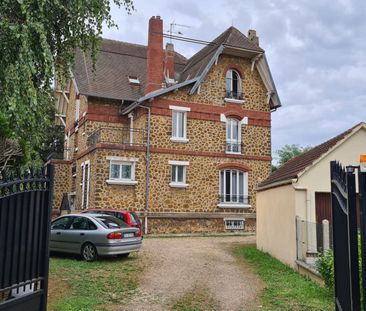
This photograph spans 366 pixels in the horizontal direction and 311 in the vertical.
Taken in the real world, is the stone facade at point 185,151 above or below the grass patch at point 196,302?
above

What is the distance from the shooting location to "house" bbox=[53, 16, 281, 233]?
23.6 m

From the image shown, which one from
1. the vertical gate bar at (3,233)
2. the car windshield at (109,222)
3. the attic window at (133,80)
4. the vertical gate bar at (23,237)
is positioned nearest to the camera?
the vertical gate bar at (3,233)

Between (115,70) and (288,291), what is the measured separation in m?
22.7

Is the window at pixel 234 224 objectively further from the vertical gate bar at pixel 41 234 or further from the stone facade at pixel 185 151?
the vertical gate bar at pixel 41 234

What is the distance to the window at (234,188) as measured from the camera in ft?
84.1

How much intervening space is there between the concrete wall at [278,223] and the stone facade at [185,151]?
772 cm

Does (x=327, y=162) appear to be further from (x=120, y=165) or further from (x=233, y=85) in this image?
(x=233, y=85)

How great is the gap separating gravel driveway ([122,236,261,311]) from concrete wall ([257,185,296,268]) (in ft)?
4.48

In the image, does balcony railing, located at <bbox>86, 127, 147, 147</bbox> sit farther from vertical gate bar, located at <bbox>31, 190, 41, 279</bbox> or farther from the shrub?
vertical gate bar, located at <bbox>31, 190, 41, 279</bbox>

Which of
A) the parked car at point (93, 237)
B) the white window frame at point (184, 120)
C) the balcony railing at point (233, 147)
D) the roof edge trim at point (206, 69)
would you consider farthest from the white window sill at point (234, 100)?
the parked car at point (93, 237)

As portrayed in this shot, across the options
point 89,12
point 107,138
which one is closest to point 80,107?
point 107,138

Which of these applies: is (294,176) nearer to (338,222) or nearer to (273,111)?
(338,222)

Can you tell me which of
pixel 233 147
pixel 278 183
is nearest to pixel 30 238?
pixel 278 183

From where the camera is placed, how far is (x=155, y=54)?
25891 mm
